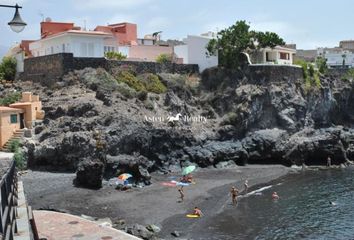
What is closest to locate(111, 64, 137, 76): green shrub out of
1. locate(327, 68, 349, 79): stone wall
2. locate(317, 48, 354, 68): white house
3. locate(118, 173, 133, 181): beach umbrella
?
locate(118, 173, 133, 181): beach umbrella

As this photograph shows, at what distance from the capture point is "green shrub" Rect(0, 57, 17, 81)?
57250 millimetres

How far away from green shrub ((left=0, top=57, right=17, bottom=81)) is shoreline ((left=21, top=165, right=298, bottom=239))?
20.9 metres

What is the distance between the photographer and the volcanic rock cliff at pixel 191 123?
144 ft

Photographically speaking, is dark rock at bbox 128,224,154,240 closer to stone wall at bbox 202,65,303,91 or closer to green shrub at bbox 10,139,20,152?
green shrub at bbox 10,139,20,152

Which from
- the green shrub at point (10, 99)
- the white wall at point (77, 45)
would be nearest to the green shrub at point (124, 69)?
the white wall at point (77, 45)

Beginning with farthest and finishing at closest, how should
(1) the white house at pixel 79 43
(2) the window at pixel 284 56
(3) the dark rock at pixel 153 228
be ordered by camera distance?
(2) the window at pixel 284 56
(1) the white house at pixel 79 43
(3) the dark rock at pixel 153 228

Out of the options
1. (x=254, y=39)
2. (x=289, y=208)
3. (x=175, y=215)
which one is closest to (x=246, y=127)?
(x=254, y=39)

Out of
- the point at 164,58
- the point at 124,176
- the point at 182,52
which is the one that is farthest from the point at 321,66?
the point at 124,176

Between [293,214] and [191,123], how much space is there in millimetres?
23137

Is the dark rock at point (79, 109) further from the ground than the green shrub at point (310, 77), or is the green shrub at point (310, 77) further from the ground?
the green shrub at point (310, 77)

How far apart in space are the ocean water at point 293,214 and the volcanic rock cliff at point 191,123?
9811 mm

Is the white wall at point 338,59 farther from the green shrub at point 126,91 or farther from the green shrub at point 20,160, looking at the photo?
the green shrub at point 20,160

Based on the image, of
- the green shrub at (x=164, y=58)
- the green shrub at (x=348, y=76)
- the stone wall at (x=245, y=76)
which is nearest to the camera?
the stone wall at (x=245, y=76)

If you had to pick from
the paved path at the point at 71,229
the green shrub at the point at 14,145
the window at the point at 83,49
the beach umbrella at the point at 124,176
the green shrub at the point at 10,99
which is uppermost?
the window at the point at 83,49
